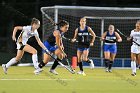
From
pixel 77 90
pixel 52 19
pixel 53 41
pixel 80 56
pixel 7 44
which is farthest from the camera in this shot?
pixel 7 44

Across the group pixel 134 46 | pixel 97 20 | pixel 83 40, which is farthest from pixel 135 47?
pixel 97 20

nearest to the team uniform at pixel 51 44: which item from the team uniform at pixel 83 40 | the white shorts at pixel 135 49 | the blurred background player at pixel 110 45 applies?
the team uniform at pixel 83 40

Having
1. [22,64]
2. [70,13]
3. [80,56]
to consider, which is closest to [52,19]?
[70,13]

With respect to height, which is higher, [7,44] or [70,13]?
[70,13]

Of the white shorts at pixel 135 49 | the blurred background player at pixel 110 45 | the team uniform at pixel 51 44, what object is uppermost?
the team uniform at pixel 51 44

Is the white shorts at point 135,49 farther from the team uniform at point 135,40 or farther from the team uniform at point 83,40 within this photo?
the team uniform at point 83,40

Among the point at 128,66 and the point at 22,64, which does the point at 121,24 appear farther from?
the point at 22,64

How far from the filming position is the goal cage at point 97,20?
65.4ft

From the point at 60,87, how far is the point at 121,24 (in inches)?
430

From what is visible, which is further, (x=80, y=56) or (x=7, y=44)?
(x=7, y=44)

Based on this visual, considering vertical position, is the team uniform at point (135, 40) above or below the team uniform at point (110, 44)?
above

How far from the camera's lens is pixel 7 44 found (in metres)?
24.0

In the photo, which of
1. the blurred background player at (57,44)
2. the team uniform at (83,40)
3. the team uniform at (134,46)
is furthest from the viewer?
the team uniform at (83,40)

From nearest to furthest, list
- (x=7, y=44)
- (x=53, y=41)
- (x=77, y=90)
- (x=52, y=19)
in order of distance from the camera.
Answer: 1. (x=77, y=90)
2. (x=53, y=41)
3. (x=52, y=19)
4. (x=7, y=44)
